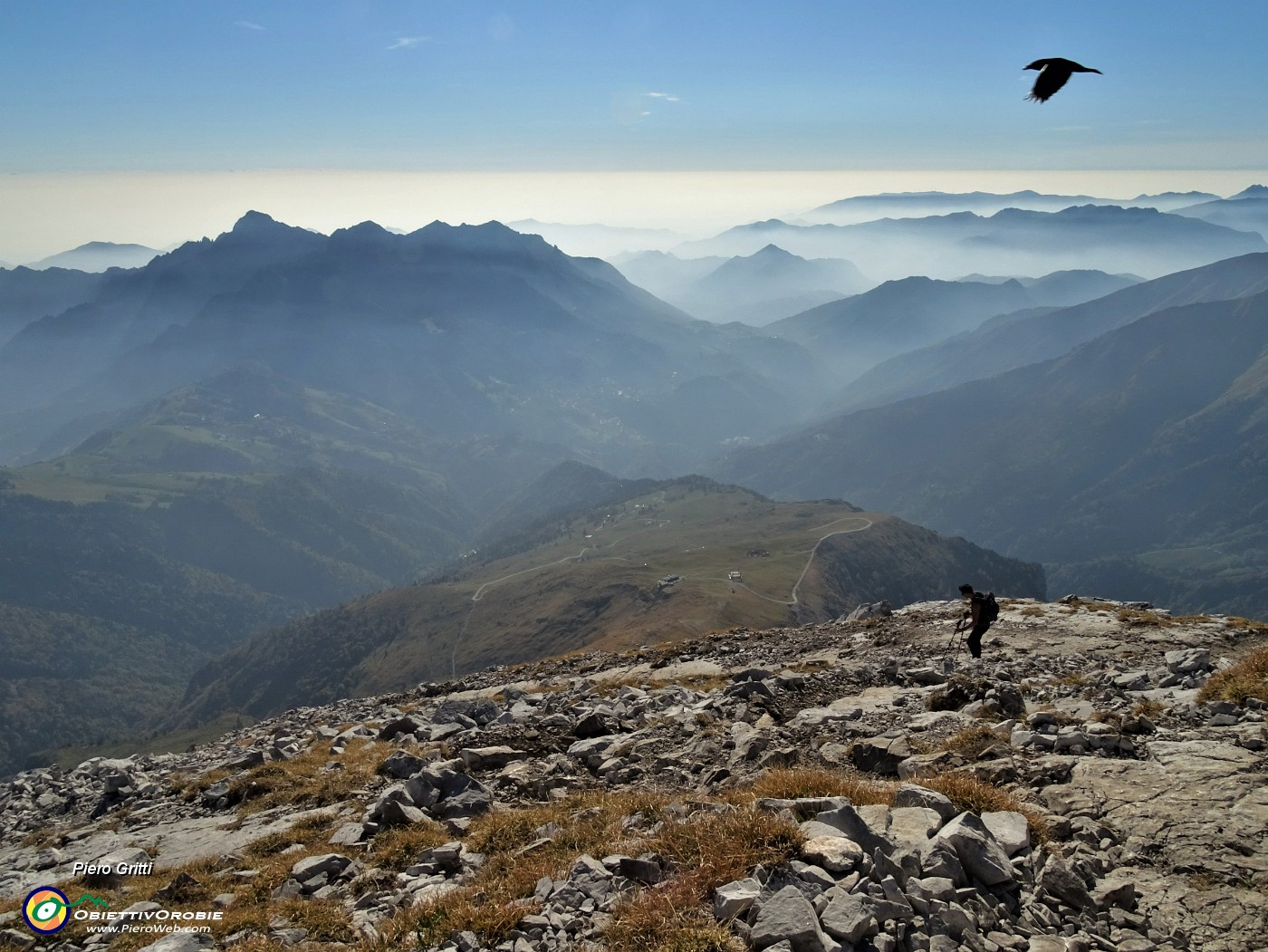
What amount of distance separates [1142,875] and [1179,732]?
18.4ft

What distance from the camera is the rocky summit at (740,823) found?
29.9 feet

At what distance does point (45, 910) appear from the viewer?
12938mm

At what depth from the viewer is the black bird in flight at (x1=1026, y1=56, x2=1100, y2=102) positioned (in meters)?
12.6

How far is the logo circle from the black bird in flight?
849 inches

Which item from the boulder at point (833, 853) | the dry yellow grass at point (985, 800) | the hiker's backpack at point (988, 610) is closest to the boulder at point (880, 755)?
the dry yellow grass at point (985, 800)

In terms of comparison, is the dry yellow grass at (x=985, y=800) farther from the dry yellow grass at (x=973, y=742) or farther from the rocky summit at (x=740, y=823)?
the dry yellow grass at (x=973, y=742)

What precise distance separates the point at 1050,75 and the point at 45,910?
2232cm

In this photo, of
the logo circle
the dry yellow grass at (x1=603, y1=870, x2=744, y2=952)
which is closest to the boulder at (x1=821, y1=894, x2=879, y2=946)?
the dry yellow grass at (x1=603, y1=870, x2=744, y2=952)

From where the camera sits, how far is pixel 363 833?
1470cm

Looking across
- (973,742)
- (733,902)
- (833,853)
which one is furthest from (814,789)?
(973,742)

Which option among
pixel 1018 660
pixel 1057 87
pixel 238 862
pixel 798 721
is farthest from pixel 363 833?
pixel 1018 660

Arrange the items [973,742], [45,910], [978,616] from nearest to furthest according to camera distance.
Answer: [45,910] → [973,742] → [978,616]

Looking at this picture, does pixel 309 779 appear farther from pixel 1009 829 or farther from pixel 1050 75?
pixel 1050 75

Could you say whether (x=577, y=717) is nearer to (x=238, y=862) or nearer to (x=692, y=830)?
(x=238, y=862)
